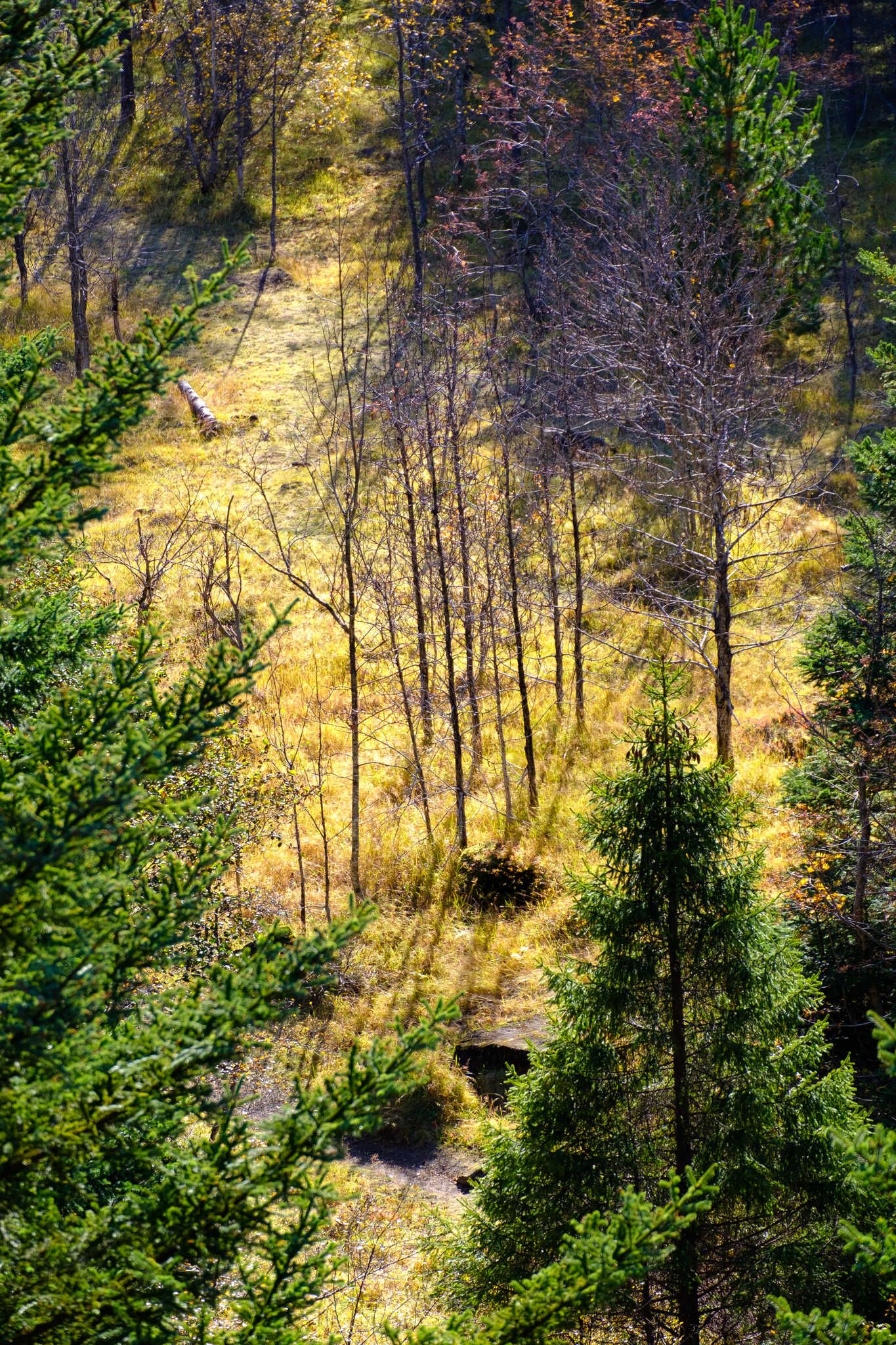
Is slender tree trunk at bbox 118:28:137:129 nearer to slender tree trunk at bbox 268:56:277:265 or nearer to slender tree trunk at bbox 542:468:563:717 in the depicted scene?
slender tree trunk at bbox 268:56:277:265

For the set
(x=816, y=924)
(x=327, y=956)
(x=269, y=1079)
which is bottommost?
(x=269, y=1079)

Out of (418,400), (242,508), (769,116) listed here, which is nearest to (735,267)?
(769,116)

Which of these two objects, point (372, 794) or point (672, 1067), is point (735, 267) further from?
point (672, 1067)

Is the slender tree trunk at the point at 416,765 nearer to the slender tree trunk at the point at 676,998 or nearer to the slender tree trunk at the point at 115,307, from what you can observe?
the slender tree trunk at the point at 676,998

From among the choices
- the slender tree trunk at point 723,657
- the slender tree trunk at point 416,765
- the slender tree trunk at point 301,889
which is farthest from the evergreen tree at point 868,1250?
the slender tree trunk at point 416,765

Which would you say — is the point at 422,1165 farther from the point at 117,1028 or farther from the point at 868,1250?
the point at 117,1028

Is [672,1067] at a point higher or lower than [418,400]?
lower
